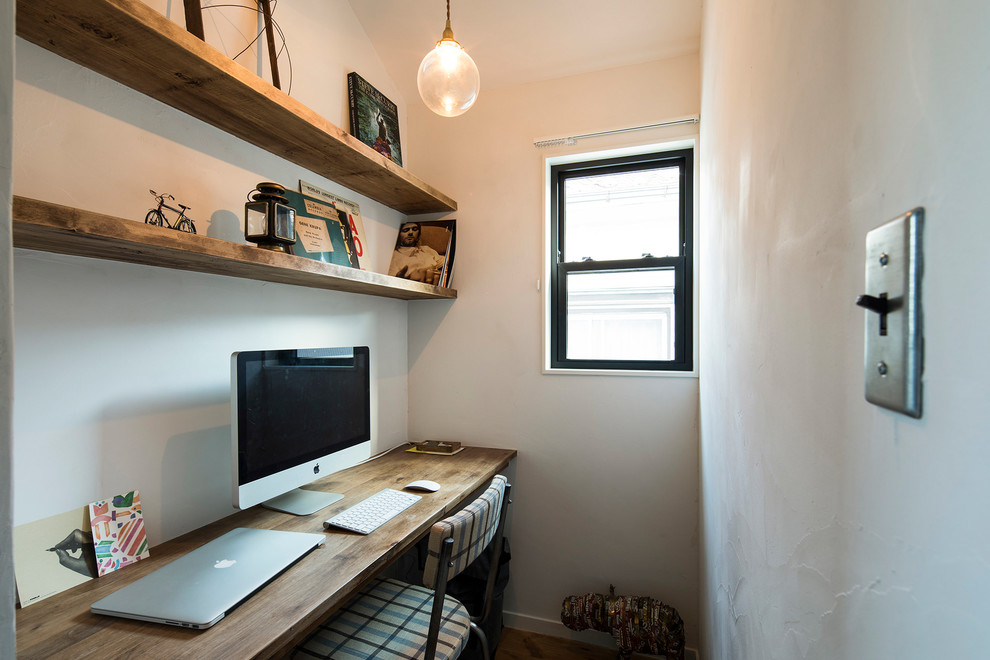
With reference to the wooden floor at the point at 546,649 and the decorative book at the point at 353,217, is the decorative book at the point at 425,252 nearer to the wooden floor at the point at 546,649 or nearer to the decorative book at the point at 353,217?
the decorative book at the point at 353,217

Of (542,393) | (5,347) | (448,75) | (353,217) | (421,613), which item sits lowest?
(421,613)

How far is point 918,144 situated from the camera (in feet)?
1.10

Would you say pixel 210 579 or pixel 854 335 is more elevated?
pixel 854 335

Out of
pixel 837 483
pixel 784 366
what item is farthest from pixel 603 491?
pixel 837 483

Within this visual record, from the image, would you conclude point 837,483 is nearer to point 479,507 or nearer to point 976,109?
point 976,109

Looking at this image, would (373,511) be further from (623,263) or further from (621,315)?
(623,263)

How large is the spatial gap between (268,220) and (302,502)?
0.96m

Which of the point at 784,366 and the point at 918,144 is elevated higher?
the point at 918,144

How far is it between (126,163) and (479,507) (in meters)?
1.37

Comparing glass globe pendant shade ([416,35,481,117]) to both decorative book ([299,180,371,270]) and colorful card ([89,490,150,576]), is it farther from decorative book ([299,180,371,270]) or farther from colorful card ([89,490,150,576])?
colorful card ([89,490,150,576])

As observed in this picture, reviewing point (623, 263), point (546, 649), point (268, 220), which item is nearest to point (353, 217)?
point (268, 220)

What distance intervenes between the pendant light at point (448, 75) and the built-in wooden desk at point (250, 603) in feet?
4.61

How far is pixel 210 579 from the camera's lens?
1.11 m

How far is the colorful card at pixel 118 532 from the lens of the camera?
1.16 metres
